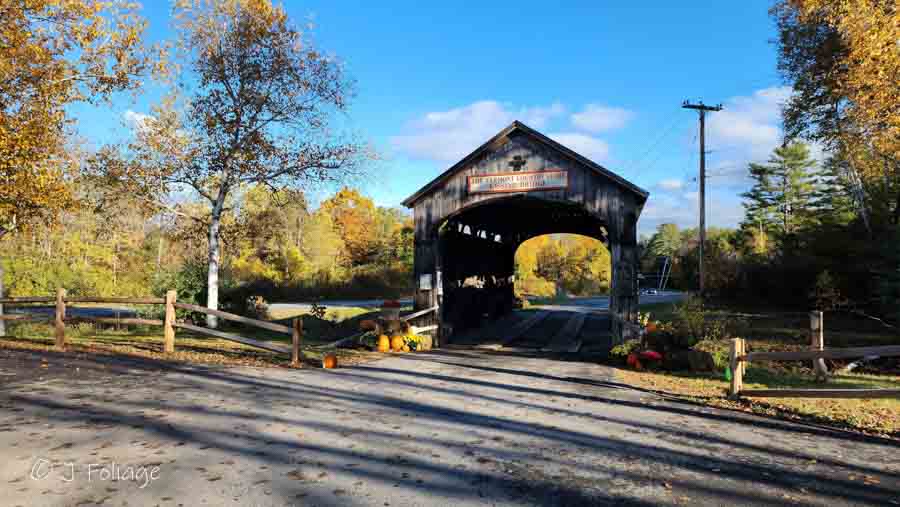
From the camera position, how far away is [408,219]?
79.1 metres

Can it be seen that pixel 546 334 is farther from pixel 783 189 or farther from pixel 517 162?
pixel 783 189

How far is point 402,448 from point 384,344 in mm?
8635

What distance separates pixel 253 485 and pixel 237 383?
4515mm

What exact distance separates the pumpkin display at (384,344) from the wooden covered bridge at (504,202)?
213cm

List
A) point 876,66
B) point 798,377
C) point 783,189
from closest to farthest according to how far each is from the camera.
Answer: point 798,377 → point 876,66 → point 783,189

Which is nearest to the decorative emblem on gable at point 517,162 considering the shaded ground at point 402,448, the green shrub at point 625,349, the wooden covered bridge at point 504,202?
the wooden covered bridge at point 504,202

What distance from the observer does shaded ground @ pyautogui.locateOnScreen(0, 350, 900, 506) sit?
4.05m

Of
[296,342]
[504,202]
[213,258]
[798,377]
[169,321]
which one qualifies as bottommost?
[798,377]

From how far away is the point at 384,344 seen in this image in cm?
1369

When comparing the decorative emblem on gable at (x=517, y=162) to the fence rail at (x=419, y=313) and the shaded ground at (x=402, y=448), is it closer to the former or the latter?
the fence rail at (x=419, y=313)

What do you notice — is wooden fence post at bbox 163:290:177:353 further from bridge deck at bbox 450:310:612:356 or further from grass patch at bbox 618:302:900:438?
grass patch at bbox 618:302:900:438

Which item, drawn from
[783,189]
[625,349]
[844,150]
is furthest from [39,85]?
[783,189]

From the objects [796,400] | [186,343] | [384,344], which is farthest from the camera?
[384,344]

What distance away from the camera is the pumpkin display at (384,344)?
1365 centimetres
